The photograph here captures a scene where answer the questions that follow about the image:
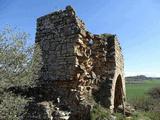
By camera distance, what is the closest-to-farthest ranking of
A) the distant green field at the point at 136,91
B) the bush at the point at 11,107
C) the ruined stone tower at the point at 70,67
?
the bush at the point at 11,107
the ruined stone tower at the point at 70,67
the distant green field at the point at 136,91

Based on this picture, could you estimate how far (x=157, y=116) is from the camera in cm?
1336

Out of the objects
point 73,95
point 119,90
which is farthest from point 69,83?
point 119,90

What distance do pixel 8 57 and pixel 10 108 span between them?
1.53m

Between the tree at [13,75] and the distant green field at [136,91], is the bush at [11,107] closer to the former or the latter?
the tree at [13,75]

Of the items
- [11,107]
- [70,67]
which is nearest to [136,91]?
[70,67]

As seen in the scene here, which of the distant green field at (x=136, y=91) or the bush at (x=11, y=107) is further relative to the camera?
the distant green field at (x=136, y=91)

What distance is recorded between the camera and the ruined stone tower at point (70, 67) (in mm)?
10484

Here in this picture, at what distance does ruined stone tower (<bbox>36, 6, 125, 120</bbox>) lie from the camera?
413 inches

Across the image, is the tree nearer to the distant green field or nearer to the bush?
the bush

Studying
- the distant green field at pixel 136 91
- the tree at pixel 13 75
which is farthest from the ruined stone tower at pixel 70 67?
the distant green field at pixel 136 91

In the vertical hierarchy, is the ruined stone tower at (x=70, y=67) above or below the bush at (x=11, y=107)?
above

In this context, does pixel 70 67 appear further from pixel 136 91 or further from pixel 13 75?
pixel 136 91

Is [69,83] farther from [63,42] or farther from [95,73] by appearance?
[95,73]

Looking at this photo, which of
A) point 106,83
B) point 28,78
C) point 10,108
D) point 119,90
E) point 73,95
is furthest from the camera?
point 119,90
